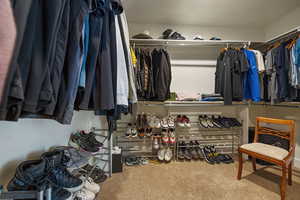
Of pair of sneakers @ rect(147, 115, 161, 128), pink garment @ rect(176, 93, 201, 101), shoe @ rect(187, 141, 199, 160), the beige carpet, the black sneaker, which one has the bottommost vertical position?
the beige carpet

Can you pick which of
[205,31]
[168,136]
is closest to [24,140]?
[168,136]

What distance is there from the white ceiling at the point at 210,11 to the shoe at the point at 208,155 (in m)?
2.00

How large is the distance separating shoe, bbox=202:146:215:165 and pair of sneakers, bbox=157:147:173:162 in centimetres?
50

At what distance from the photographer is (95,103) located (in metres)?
0.66

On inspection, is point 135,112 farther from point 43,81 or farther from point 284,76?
point 284,76

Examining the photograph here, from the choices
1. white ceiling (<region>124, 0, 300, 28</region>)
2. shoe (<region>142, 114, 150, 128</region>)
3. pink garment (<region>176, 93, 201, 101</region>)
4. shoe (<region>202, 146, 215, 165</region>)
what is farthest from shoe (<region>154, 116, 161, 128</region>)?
white ceiling (<region>124, 0, 300, 28</region>)

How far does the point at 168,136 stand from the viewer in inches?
75.2

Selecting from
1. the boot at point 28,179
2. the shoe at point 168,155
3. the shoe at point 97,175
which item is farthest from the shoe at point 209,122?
the boot at point 28,179

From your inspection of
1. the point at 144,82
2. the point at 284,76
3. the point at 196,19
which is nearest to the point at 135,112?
the point at 144,82

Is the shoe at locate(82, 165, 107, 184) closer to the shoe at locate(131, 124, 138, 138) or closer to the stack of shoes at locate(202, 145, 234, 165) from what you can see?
the shoe at locate(131, 124, 138, 138)

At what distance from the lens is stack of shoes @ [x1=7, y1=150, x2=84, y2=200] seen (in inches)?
23.3

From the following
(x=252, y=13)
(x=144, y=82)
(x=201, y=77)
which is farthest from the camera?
(x=201, y=77)

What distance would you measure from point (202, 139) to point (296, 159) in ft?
3.85

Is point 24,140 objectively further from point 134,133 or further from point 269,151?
point 269,151
